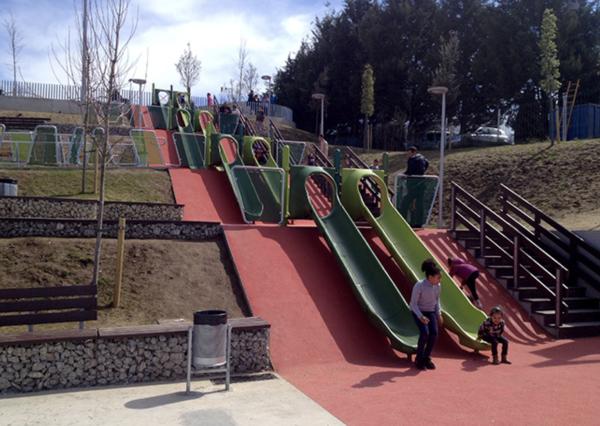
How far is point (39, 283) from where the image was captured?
9.30 metres

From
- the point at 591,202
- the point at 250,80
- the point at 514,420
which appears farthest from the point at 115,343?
the point at 250,80

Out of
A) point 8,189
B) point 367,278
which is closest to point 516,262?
point 367,278

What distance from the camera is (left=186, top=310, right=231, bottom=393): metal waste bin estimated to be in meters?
7.12

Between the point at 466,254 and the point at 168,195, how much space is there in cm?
823

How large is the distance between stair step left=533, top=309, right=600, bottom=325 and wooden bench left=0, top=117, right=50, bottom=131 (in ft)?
85.2

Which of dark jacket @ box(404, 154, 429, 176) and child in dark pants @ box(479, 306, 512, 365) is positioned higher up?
dark jacket @ box(404, 154, 429, 176)

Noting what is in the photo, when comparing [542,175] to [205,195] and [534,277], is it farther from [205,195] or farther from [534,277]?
[205,195]

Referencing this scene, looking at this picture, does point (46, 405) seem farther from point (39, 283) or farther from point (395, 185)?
point (395, 185)

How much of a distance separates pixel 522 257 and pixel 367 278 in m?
4.48

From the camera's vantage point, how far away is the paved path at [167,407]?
19.9 ft

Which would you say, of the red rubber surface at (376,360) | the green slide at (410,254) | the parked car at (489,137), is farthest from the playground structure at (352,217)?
the parked car at (489,137)

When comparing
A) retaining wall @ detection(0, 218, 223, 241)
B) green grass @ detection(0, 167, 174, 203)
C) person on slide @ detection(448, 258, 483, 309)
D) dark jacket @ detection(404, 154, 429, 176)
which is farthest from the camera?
green grass @ detection(0, 167, 174, 203)

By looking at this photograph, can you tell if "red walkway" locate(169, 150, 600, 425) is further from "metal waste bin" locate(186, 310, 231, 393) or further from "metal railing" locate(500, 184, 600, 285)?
"metal railing" locate(500, 184, 600, 285)

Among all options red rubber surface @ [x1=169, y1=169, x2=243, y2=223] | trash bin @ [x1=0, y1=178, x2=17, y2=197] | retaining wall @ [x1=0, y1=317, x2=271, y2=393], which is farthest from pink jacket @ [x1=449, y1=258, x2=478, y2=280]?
trash bin @ [x1=0, y1=178, x2=17, y2=197]
